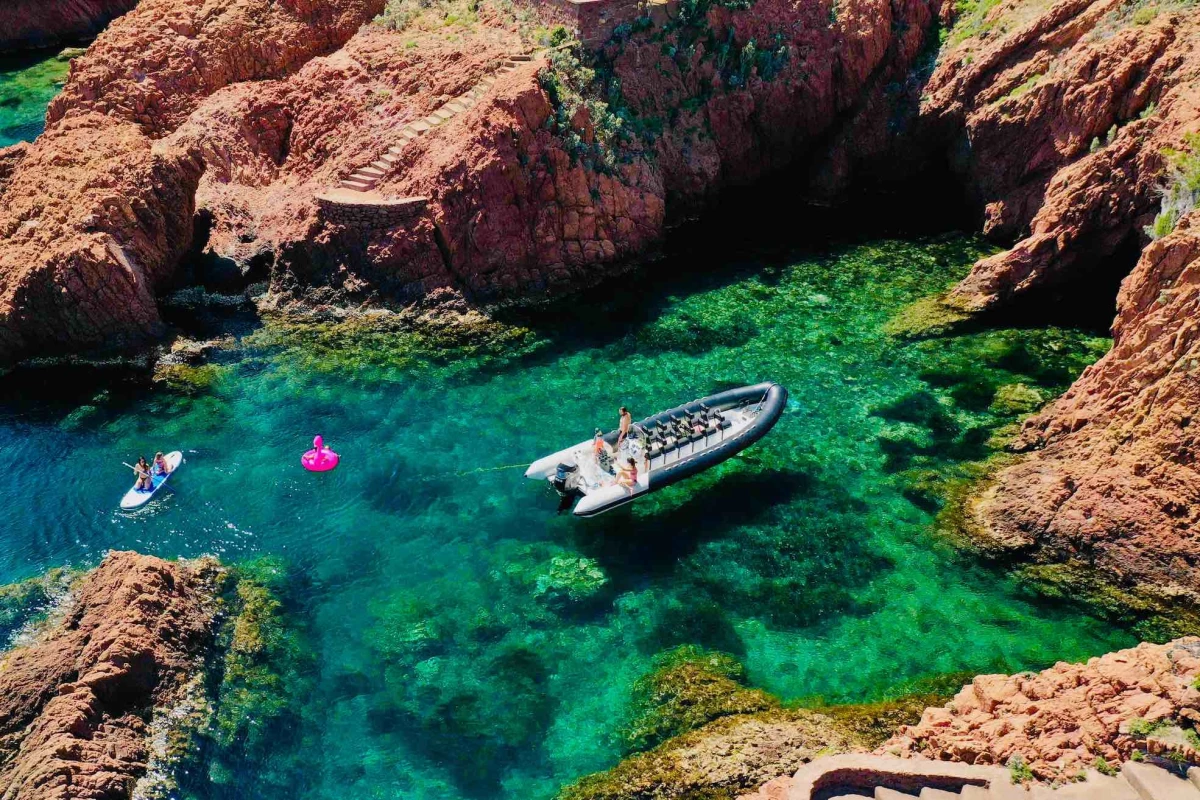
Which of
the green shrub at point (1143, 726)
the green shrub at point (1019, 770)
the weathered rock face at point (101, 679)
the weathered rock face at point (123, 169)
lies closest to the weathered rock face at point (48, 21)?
the weathered rock face at point (123, 169)

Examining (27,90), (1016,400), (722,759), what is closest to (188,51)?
(27,90)

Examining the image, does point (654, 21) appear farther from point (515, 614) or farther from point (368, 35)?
point (515, 614)

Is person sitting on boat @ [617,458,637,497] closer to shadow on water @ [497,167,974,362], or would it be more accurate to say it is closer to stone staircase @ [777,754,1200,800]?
shadow on water @ [497,167,974,362]

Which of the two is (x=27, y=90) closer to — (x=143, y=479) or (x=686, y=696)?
(x=143, y=479)

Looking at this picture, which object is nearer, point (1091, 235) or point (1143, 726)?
point (1143, 726)

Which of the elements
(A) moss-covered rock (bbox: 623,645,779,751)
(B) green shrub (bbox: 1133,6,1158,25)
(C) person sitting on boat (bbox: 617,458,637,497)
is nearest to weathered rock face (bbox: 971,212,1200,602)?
(A) moss-covered rock (bbox: 623,645,779,751)

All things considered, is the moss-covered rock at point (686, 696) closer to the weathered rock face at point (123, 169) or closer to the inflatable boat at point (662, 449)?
the inflatable boat at point (662, 449)
